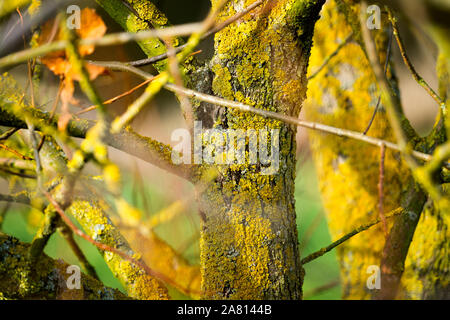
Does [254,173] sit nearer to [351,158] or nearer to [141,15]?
[141,15]

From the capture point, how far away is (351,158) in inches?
60.0

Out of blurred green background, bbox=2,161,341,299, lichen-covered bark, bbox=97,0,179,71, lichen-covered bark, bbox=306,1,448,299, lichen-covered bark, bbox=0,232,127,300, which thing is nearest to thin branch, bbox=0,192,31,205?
lichen-covered bark, bbox=0,232,127,300

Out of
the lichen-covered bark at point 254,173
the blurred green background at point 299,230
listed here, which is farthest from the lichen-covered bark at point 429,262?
the lichen-covered bark at point 254,173

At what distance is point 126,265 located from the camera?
0.95 m

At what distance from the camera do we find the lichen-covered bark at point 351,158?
142 cm

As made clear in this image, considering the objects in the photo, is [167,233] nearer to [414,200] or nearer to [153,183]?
[153,183]

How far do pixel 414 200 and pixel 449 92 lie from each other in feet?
1.16

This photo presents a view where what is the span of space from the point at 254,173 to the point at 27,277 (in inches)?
19.6

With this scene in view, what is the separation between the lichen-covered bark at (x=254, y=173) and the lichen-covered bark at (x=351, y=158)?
0.80m

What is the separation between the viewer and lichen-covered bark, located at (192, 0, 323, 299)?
2.52 feet

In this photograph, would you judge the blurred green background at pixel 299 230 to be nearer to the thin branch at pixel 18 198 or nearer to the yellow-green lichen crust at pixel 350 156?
the yellow-green lichen crust at pixel 350 156

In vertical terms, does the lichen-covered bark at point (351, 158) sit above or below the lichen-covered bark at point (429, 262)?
above

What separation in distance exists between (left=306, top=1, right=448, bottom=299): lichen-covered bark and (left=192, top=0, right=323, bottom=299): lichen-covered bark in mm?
799

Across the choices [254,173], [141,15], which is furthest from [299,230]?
[141,15]
